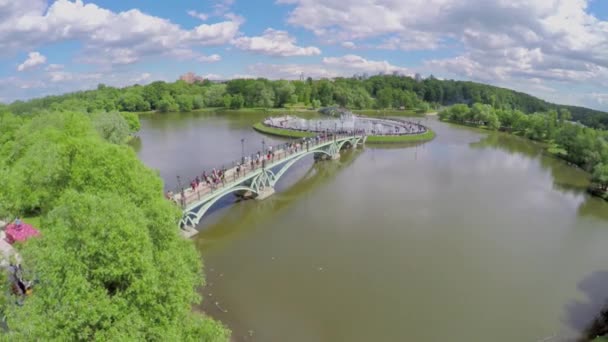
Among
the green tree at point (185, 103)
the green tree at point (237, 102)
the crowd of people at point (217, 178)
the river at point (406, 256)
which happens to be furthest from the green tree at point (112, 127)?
the green tree at point (237, 102)

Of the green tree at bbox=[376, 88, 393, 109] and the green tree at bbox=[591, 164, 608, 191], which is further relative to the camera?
the green tree at bbox=[376, 88, 393, 109]

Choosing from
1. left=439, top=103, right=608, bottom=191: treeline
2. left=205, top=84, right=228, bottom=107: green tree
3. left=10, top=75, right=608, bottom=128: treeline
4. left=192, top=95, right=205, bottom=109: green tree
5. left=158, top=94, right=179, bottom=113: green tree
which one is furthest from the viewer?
left=205, top=84, right=228, bottom=107: green tree

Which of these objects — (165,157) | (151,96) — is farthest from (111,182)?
(151,96)

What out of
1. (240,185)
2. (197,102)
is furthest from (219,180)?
(197,102)

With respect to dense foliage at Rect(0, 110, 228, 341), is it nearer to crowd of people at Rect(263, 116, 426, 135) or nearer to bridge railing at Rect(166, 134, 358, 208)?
bridge railing at Rect(166, 134, 358, 208)

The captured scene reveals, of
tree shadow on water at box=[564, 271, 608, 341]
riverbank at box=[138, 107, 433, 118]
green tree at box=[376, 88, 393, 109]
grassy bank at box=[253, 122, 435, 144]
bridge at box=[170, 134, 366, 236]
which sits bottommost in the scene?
tree shadow on water at box=[564, 271, 608, 341]

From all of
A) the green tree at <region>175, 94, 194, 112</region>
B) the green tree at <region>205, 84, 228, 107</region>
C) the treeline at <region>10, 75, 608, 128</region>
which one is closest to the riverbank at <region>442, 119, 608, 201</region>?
the treeline at <region>10, 75, 608, 128</region>
